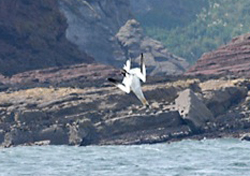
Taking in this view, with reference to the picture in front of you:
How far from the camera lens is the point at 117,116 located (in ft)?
566

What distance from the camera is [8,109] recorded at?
17262 centimetres

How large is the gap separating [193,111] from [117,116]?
9796 millimetres

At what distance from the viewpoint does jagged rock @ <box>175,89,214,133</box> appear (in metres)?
169

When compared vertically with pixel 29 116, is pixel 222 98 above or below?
above

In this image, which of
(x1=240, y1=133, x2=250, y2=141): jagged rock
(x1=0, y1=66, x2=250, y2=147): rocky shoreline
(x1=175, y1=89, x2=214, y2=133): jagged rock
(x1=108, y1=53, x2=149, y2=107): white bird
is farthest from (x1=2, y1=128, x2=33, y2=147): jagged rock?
(x1=108, y1=53, x2=149, y2=107): white bird

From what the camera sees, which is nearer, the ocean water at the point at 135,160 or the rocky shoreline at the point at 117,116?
the ocean water at the point at 135,160

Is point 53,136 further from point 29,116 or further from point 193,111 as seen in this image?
point 193,111

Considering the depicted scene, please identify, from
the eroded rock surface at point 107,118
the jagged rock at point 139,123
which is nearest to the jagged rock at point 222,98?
the eroded rock surface at point 107,118

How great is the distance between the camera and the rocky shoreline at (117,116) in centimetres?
16750

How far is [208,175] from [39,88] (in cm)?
8104

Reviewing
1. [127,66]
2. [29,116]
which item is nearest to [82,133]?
[29,116]

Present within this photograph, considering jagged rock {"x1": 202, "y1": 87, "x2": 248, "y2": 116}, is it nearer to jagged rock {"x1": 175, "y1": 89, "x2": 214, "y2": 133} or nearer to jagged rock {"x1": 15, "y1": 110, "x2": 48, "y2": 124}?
jagged rock {"x1": 175, "y1": 89, "x2": 214, "y2": 133}

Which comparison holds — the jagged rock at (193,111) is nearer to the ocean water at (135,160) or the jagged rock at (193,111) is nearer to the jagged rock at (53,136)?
the ocean water at (135,160)

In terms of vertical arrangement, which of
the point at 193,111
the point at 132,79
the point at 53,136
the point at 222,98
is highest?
the point at 222,98
